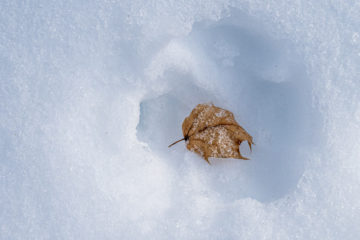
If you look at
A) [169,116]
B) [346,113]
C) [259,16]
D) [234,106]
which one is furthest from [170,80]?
[346,113]

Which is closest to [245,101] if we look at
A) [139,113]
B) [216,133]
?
[216,133]

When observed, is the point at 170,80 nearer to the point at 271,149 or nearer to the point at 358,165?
the point at 271,149

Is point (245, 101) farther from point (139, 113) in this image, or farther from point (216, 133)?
point (139, 113)
